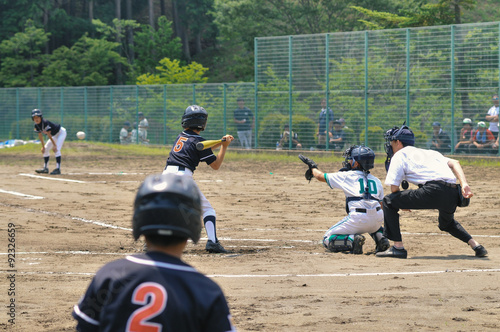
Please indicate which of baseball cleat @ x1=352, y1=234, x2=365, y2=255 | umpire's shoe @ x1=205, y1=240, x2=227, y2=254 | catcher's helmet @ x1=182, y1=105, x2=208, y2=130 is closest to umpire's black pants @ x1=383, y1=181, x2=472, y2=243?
baseball cleat @ x1=352, y1=234, x2=365, y2=255

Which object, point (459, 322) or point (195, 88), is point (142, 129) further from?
point (459, 322)

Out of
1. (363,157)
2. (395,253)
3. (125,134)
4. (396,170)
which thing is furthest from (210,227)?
(125,134)

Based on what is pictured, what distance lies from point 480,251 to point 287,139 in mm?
17447

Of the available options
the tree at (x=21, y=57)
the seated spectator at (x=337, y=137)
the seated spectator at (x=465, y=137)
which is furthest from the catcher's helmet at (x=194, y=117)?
the tree at (x=21, y=57)

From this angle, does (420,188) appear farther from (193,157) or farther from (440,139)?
(440,139)

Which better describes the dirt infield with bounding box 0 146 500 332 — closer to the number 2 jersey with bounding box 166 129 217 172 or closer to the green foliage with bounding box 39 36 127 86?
the number 2 jersey with bounding box 166 129 217 172

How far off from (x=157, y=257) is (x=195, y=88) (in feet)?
90.1

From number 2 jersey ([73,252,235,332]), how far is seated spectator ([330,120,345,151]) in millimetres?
22081

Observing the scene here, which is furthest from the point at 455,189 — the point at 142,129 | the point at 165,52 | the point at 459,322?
the point at 165,52

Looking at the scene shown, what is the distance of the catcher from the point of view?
28.5 feet

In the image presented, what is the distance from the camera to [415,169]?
8.41m

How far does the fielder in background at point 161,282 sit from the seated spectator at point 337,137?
22.0 metres

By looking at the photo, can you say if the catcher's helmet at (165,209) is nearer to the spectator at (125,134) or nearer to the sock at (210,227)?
the sock at (210,227)

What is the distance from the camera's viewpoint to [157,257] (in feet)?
8.08
